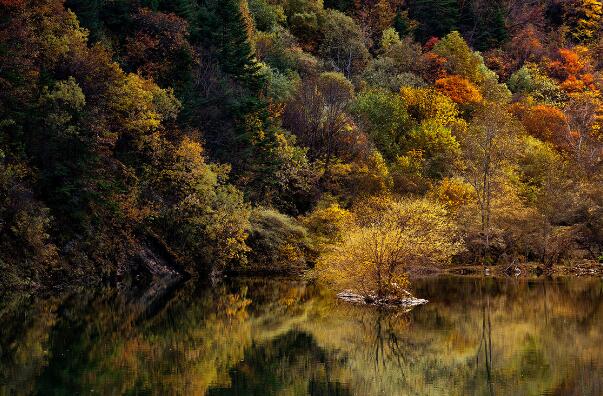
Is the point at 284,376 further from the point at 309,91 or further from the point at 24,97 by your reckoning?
the point at 309,91

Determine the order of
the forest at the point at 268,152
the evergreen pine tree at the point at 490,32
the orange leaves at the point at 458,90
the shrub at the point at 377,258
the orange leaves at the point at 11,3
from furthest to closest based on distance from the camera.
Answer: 1. the evergreen pine tree at the point at 490,32
2. the orange leaves at the point at 458,90
3. the forest at the point at 268,152
4. the orange leaves at the point at 11,3
5. the shrub at the point at 377,258

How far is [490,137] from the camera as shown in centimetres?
5644

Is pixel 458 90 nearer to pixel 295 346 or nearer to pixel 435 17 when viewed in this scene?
pixel 435 17

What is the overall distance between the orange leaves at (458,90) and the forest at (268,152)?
162 mm

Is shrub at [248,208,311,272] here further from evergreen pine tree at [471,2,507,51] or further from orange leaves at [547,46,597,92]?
evergreen pine tree at [471,2,507,51]

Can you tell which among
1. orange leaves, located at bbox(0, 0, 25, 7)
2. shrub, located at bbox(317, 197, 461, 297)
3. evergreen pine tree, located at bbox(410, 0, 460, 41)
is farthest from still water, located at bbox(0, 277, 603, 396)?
evergreen pine tree, located at bbox(410, 0, 460, 41)

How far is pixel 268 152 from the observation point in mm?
53438

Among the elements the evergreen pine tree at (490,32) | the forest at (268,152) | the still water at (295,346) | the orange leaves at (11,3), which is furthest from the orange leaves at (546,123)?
the orange leaves at (11,3)

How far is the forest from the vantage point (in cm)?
3831

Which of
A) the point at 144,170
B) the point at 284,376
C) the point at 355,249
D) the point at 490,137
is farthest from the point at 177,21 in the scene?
the point at 284,376

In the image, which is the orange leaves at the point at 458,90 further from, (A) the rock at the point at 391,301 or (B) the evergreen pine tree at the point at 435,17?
(A) the rock at the point at 391,301

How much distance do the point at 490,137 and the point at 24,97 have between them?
2916cm

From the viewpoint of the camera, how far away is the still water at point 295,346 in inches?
728

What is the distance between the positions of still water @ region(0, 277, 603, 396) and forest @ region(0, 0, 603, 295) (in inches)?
160
